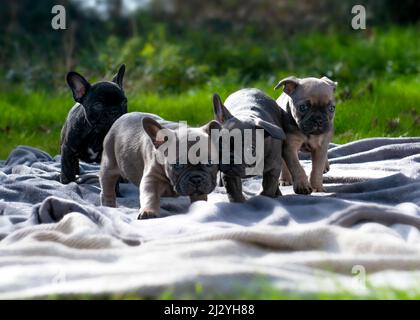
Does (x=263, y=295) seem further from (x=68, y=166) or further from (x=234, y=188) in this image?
(x=68, y=166)

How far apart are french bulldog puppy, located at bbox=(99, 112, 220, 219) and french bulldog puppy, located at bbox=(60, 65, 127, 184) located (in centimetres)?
32

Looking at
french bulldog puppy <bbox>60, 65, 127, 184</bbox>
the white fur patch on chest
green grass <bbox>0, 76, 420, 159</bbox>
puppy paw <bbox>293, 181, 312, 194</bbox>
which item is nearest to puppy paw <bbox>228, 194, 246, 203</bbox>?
puppy paw <bbox>293, 181, 312, 194</bbox>

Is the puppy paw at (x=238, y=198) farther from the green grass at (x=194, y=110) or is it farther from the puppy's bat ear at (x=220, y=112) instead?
the green grass at (x=194, y=110)

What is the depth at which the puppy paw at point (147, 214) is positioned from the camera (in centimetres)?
546

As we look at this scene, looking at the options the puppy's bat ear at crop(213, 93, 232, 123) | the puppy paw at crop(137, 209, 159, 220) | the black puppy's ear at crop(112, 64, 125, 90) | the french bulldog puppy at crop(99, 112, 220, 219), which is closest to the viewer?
the french bulldog puppy at crop(99, 112, 220, 219)

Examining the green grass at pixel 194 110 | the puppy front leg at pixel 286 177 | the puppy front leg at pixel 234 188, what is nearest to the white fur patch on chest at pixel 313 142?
the puppy front leg at pixel 286 177

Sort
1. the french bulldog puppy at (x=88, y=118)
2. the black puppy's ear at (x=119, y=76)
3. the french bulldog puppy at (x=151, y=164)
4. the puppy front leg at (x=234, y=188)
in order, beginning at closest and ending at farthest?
the french bulldog puppy at (x=151, y=164)
the puppy front leg at (x=234, y=188)
the french bulldog puppy at (x=88, y=118)
the black puppy's ear at (x=119, y=76)

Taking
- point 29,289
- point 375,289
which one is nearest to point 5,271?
point 29,289

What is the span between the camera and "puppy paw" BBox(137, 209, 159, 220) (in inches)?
215

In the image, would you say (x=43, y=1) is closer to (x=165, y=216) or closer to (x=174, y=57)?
(x=174, y=57)

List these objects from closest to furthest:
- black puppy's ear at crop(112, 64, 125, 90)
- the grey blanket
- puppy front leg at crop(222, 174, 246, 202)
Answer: the grey blanket, puppy front leg at crop(222, 174, 246, 202), black puppy's ear at crop(112, 64, 125, 90)

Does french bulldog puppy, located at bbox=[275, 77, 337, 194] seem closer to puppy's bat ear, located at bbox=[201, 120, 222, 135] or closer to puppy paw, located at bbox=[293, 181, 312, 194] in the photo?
puppy paw, located at bbox=[293, 181, 312, 194]

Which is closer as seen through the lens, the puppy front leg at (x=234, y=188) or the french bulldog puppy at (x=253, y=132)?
the french bulldog puppy at (x=253, y=132)

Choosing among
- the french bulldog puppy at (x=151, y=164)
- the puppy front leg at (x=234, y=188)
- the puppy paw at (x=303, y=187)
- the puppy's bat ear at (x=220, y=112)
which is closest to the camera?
the french bulldog puppy at (x=151, y=164)
